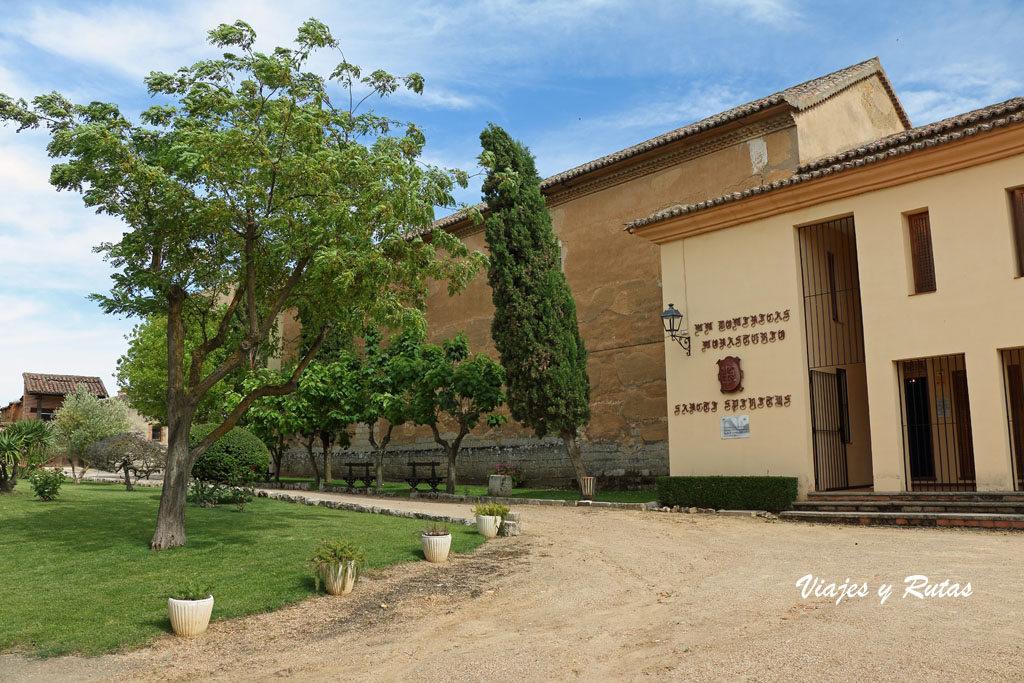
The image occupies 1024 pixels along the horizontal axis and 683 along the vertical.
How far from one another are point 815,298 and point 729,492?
14.2ft

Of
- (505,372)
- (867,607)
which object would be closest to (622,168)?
(505,372)

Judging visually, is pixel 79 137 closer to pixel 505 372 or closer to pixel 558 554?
pixel 558 554

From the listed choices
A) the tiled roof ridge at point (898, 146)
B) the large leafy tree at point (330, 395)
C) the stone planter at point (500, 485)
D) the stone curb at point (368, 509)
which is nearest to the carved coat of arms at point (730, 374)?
the tiled roof ridge at point (898, 146)

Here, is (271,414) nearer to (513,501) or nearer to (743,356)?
(513,501)

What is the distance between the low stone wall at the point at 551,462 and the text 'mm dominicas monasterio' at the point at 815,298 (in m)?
0.09

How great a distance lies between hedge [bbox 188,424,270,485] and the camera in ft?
55.9

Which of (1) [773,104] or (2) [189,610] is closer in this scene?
(2) [189,610]

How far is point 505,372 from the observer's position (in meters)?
18.5

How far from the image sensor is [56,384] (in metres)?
49.8

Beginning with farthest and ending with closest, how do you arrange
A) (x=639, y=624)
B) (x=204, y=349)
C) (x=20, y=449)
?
(x=20, y=449), (x=204, y=349), (x=639, y=624)

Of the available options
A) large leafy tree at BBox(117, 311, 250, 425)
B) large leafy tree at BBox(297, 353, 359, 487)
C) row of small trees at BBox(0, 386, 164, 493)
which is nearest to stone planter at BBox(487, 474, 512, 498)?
large leafy tree at BBox(297, 353, 359, 487)

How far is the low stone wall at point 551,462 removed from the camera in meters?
19.9

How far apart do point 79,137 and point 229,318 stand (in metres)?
3.46

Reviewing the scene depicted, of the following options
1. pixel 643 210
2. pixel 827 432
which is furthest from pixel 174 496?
pixel 643 210
